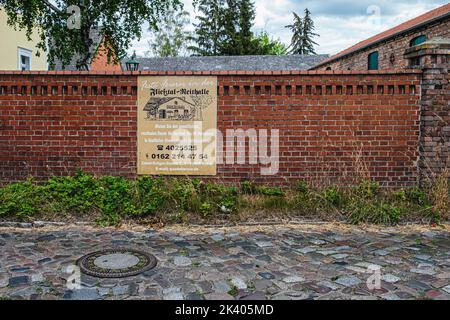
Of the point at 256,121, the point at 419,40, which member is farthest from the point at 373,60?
the point at 256,121

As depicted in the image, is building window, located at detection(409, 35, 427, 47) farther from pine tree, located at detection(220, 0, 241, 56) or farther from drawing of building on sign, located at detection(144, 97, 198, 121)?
pine tree, located at detection(220, 0, 241, 56)

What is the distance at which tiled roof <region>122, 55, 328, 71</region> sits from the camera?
33406mm

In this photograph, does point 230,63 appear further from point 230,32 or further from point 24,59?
point 24,59

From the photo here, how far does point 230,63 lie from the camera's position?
33.9m

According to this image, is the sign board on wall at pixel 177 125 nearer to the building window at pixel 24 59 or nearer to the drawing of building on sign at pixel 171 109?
the drawing of building on sign at pixel 171 109

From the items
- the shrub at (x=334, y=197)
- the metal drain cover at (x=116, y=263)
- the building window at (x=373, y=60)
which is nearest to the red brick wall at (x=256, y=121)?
the shrub at (x=334, y=197)

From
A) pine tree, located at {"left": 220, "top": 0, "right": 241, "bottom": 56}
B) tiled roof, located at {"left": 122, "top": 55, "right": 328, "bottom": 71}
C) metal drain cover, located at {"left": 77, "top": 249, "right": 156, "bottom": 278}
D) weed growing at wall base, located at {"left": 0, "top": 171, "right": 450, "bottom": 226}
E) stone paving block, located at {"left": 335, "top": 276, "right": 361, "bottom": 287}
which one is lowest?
stone paving block, located at {"left": 335, "top": 276, "right": 361, "bottom": 287}

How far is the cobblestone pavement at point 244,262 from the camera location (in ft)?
13.3

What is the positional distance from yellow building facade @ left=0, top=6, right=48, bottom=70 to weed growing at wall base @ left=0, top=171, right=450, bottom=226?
13818 millimetres

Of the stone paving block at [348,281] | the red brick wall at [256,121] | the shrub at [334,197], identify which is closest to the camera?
the stone paving block at [348,281]

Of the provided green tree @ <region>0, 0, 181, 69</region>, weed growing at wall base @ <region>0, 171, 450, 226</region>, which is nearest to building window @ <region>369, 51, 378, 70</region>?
green tree @ <region>0, 0, 181, 69</region>

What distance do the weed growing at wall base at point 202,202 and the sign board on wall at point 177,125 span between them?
1.43 feet

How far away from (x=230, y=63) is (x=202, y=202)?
1106 inches

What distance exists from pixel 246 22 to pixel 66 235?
144 feet
